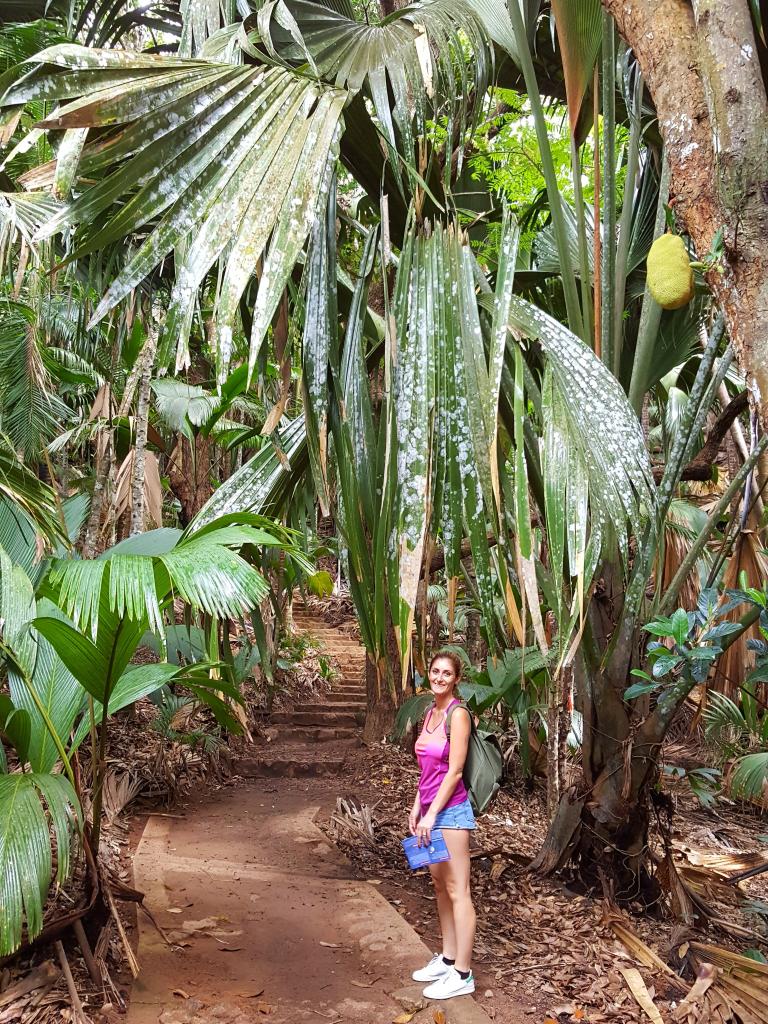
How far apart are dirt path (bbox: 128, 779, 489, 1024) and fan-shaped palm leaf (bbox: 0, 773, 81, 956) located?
1.98 feet

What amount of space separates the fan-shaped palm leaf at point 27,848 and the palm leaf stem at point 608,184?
7.96 feet

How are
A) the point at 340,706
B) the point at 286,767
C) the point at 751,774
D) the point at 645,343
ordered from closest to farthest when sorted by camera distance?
the point at 645,343 < the point at 751,774 < the point at 286,767 < the point at 340,706

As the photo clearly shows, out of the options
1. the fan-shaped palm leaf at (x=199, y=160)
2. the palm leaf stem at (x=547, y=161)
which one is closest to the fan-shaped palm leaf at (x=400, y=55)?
the palm leaf stem at (x=547, y=161)

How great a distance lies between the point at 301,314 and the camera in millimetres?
2680

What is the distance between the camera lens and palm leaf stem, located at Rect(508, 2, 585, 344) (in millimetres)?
2795

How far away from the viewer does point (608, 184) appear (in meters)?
3.04

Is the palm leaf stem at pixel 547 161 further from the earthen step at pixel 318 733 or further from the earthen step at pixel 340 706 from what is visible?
the earthen step at pixel 340 706

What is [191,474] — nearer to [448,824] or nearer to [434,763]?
[434,763]

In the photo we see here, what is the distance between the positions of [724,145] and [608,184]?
1878mm

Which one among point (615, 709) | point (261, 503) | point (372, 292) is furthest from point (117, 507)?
point (615, 709)

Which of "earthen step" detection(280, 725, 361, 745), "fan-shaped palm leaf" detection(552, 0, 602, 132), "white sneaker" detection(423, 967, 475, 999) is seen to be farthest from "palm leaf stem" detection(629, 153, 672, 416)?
"earthen step" detection(280, 725, 361, 745)

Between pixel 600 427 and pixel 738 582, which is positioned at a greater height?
pixel 600 427

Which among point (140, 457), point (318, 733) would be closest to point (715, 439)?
point (140, 457)

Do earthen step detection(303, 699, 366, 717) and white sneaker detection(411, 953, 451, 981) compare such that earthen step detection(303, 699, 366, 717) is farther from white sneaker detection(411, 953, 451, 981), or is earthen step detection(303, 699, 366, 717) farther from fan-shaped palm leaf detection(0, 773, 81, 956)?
fan-shaped palm leaf detection(0, 773, 81, 956)
